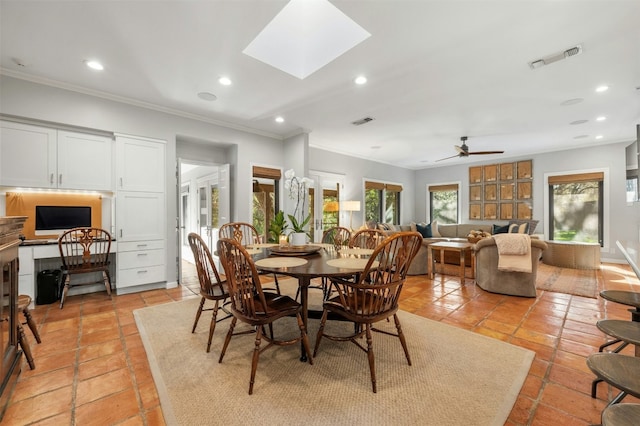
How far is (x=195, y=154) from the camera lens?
4.81 m

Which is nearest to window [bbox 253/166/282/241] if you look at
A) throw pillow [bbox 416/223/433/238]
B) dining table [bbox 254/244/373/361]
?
dining table [bbox 254/244/373/361]

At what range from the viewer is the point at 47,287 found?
3277mm

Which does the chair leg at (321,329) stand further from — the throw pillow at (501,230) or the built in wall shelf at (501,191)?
the built in wall shelf at (501,191)

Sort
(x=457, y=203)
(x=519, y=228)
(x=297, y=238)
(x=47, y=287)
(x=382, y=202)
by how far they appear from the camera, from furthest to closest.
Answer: (x=457, y=203), (x=382, y=202), (x=519, y=228), (x=47, y=287), (x=297, y=238)

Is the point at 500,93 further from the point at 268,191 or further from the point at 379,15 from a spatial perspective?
the point at 268,191

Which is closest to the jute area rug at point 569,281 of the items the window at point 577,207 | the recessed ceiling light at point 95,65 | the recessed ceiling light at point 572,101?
the window at point 577,207

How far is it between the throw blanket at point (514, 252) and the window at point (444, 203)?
16.7 ft

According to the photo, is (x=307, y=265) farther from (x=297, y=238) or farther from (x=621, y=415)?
(x=621, y=415)

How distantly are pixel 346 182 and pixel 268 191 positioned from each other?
7.22 ft

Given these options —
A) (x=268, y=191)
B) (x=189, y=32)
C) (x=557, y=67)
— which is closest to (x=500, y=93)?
(x=557, y=67)

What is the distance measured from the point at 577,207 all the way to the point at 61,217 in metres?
9.87

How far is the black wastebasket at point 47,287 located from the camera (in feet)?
10.7

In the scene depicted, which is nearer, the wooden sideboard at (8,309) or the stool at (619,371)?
the stool at (619,371)

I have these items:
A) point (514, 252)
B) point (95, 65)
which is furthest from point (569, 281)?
point (95, 65)
